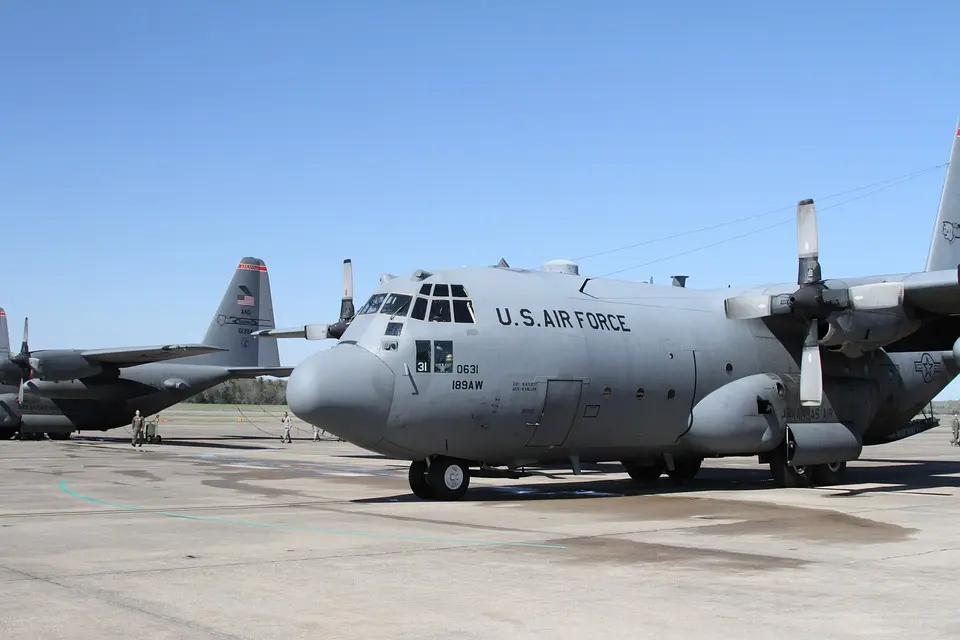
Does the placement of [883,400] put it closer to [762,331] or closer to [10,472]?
[762,331]

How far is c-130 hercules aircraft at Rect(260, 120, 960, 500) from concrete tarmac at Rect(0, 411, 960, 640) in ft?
3.31

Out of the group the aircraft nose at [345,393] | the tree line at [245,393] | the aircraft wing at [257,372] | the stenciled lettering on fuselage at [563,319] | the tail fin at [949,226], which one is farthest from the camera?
the tree line at [245,393]

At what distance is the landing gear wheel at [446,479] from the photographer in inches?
613

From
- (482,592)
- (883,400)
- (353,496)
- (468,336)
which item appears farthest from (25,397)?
(482,592)

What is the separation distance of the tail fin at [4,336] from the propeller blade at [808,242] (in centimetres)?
3531

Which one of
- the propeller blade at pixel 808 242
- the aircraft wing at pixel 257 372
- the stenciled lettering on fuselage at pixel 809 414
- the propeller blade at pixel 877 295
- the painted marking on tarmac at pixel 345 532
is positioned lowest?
Result: the painted marking on tarmac at pixel 345 532

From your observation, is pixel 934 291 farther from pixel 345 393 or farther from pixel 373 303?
pixel 345 393

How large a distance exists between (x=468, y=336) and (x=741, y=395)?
20.1ft

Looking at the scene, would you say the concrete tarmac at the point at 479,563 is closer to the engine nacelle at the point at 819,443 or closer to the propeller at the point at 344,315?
the engine nacelle at the point at 819,443

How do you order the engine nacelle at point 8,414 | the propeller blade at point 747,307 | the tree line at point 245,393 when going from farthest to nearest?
1. the tree line at point 245,393
2. the engine nacelle at point 8,414
3. the propeller blade at point 747,307

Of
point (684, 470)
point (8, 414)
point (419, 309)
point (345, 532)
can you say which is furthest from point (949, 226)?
point (8, 414)

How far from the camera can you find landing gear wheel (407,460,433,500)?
51.6ft

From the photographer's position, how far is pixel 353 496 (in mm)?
16828

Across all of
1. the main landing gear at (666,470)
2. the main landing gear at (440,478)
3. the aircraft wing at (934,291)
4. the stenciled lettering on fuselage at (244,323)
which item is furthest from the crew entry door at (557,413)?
the stenciled lettering on fuselage at (244,323)
